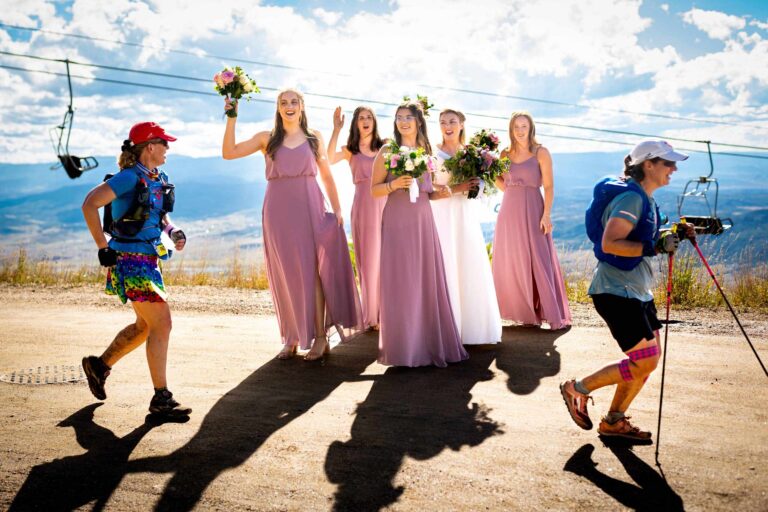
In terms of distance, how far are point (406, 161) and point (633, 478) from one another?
11.9 ft

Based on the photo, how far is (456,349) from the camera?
764cm

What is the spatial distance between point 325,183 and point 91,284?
29.2 ft

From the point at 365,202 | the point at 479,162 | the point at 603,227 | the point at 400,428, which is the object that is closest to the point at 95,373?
the point at 400,428

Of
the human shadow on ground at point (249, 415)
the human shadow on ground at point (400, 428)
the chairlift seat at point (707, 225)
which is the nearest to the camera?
the human shadow on ground at point (400, 428)

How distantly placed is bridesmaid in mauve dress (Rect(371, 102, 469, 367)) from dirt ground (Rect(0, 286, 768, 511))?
0.78ft

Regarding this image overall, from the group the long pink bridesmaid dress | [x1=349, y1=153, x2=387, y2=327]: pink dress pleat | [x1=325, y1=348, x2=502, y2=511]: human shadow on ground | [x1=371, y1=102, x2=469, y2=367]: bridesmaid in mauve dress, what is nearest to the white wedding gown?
[x1=371, y1=102, x2=469, y2=367]: bridesmaid in mauve dress

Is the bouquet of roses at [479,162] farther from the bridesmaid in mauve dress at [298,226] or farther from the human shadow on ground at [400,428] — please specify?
the human shadow on ground at [400,428]

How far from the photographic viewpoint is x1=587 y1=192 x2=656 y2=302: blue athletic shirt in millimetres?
4863

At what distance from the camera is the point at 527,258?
9.48 meters

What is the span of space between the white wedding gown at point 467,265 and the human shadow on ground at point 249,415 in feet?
3.79

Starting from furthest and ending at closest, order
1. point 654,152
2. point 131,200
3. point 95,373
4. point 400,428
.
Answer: point 95,373 < point 131,200 < point 400,428 < point 654,152

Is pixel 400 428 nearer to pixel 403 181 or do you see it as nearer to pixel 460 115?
pixel 403 181

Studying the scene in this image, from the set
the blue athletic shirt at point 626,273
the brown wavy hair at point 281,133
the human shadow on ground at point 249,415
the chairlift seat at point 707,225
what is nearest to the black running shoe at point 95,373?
the human shadow on ground at point 249,415

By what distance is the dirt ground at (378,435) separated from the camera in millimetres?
4430
